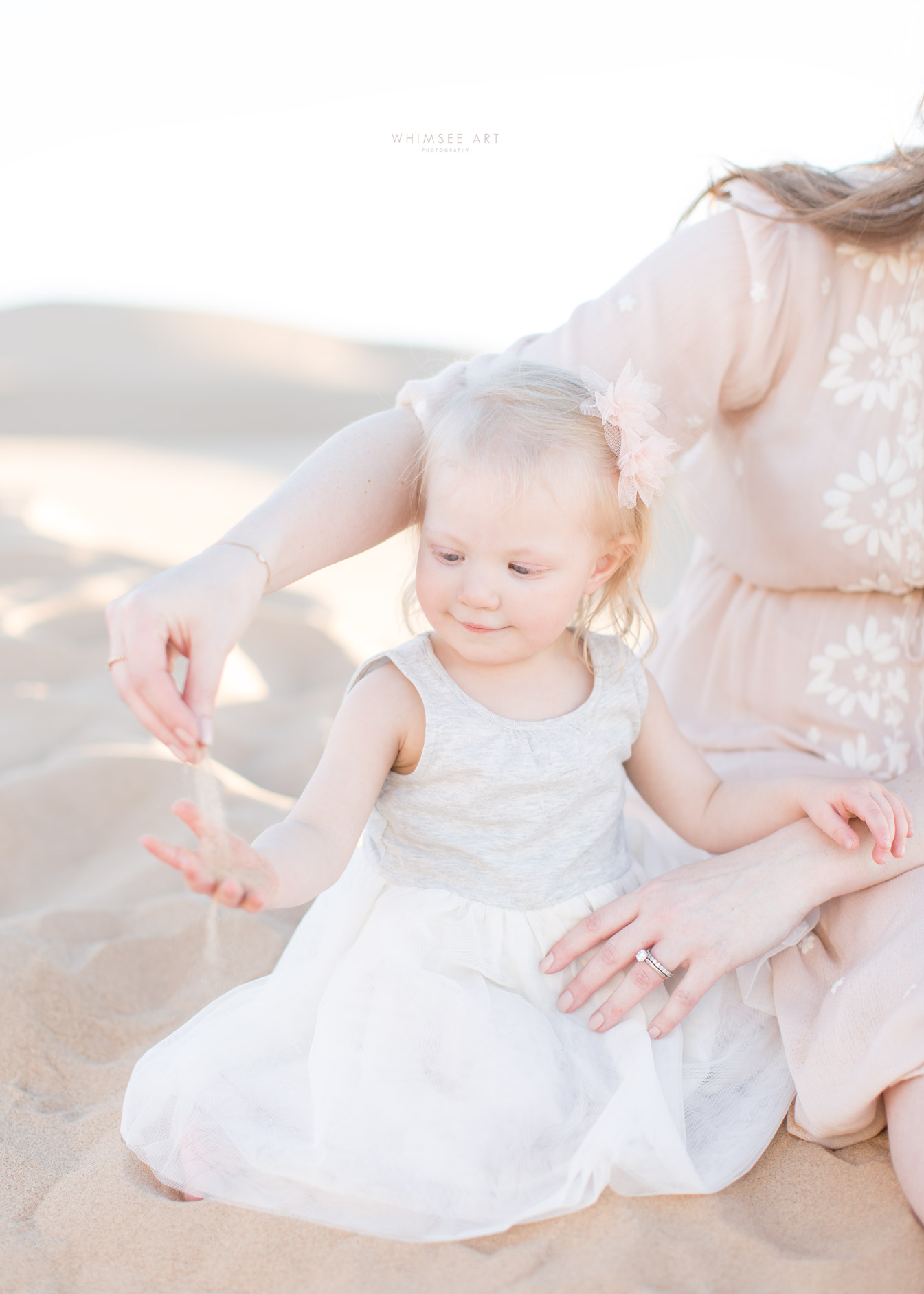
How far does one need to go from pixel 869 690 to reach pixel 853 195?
30.1 inches

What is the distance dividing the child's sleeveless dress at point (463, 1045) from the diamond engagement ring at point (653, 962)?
0.23ft

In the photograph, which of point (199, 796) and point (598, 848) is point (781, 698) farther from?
point (199, 796)

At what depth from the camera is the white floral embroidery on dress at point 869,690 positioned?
5.71 ft

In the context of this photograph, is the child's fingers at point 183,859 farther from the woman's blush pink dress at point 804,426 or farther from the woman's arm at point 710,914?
the woman's blush pink dress at point 804,426

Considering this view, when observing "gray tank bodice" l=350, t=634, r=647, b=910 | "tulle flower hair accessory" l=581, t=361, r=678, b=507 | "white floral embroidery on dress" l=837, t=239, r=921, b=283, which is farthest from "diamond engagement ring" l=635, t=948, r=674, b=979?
"white floral embroidery on dress" l=837, t=239, r=921, b=283

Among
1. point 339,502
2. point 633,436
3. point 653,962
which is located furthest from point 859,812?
point 339,502

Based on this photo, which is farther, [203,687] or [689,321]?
[689,321]

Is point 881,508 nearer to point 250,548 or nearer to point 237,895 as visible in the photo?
point 250,548

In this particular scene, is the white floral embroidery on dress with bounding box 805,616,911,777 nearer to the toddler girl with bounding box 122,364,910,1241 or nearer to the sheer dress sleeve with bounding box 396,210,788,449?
the toddler girl with bounding box 122,364,910,1241

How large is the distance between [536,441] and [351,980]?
74 cm

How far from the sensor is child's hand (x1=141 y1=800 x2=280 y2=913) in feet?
3.42

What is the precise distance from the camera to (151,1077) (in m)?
1.39

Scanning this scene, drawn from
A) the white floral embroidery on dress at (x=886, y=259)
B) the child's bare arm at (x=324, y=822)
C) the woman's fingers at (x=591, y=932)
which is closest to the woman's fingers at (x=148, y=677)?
the child's bare arm at (x=324, y=822)

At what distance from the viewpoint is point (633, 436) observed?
147cm
